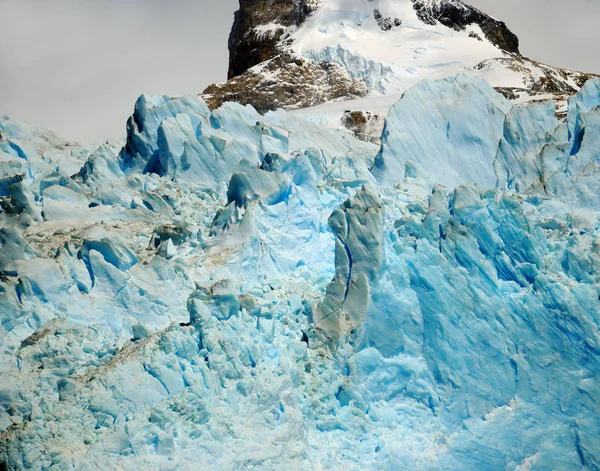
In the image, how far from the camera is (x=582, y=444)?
9.59m

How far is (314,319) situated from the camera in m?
10.4

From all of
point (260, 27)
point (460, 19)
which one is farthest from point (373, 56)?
point (260, 27)

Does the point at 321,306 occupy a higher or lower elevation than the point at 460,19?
higher

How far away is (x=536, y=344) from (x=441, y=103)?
496 centimetres

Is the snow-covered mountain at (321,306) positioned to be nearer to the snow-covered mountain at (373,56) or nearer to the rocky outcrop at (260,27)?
the snow-covered mountain at (373,56)

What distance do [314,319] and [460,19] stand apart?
155ft

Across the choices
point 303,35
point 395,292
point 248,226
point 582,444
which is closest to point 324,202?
point 248,226

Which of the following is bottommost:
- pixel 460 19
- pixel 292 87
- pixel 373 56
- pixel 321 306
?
pixel 292 87

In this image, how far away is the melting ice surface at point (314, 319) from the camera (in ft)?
30.0

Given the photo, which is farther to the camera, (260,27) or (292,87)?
(260,27)

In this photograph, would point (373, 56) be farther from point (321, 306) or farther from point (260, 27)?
point (321, 306)

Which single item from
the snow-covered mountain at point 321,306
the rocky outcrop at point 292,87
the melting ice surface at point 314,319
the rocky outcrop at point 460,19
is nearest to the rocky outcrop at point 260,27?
the rocky outcrop at point 292,87

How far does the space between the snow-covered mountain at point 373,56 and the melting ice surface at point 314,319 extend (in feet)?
84.5

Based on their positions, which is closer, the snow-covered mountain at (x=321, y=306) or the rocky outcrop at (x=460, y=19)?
the snow-covered mountain at (x=321, y=306)
